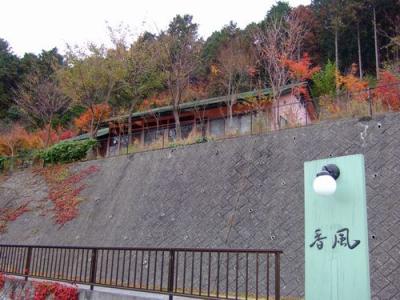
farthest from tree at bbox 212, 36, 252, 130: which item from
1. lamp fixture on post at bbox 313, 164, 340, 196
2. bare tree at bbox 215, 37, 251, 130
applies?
lamp fixture on post at bbox 313, 164, 340, 196

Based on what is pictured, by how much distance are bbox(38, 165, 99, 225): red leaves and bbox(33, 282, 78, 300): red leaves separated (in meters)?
8.27

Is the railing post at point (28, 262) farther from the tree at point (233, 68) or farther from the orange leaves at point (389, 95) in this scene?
the tree at point (233, 68)

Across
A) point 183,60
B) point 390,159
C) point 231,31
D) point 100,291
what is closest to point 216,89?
point 183,60

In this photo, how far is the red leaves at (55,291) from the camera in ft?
26.6

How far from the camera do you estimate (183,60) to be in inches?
896

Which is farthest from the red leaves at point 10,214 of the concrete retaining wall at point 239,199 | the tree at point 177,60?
the tree at point 177,60

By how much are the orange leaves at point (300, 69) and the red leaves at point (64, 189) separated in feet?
40.6

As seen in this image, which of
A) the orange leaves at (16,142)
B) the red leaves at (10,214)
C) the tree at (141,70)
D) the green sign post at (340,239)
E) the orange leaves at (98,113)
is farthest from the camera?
the orange leaves at (16,142)

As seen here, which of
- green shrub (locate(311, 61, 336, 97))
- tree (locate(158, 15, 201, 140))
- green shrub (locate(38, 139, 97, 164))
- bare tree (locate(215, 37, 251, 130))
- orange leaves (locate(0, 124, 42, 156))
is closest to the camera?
green shrub (locate(38, 139, 97, 164))

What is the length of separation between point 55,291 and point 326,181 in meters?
6.47

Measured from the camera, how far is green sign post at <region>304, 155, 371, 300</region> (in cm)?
389

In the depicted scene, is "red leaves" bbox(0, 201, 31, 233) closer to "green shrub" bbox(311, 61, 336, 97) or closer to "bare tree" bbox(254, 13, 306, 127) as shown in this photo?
"bare tree" bbox(254, 13, 306, 127)

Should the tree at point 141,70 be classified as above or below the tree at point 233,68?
below

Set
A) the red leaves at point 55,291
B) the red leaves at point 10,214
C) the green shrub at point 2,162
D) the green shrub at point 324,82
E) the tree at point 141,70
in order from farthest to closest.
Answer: the green shrub at point 324,82 < the green shrub at point 2,162 < the tree at point 141,70 < the red leaves at point 10,214 < the red leaves at point 55,291
